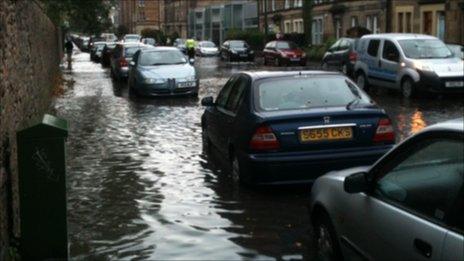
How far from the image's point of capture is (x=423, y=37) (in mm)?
20172

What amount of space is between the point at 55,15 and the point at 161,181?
35781 millimetres

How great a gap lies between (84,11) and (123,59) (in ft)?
76.6

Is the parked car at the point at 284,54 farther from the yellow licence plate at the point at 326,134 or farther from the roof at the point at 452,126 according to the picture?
the roof at the point at 452,126

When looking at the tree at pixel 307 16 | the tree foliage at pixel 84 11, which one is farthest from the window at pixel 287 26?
the tree foliage at pixel 84 11

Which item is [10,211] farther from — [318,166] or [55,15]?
[55,15]

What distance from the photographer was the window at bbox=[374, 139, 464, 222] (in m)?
3.68

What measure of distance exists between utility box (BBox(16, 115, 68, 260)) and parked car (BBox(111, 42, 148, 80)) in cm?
2153

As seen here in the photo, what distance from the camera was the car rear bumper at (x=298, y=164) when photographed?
7605 millimetres

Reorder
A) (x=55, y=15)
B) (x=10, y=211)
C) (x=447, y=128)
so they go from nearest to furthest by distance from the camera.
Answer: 1. (x=447, y=128)
2. (x=10, y=211)
3. (x=55, y=15)

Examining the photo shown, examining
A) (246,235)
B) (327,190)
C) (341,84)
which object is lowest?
(246,235)

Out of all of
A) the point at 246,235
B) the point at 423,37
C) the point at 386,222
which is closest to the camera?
the point at 386,222

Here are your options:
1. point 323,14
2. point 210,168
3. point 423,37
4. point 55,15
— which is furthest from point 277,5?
point 210,168

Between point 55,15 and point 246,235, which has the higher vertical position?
point 55,15

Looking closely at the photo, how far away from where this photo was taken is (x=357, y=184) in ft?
14.6
